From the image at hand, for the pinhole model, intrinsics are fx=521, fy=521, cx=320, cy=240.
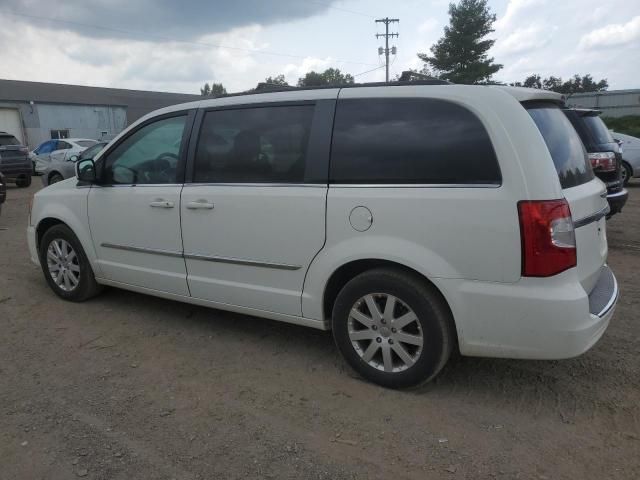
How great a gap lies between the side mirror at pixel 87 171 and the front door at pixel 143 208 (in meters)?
0.06

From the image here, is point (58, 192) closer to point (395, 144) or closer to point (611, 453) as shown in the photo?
point (395, 144)

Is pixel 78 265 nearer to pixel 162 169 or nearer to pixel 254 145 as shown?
pixel 162 169

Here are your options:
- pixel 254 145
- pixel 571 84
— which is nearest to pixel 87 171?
pixel 254 145

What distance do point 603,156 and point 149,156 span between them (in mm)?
5642

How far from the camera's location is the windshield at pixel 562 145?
2924 mm

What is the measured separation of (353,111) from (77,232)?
2.87 meters

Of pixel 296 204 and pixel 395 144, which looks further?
pixel 296 204

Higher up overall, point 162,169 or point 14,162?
point 162,169

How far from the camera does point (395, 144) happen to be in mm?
3072

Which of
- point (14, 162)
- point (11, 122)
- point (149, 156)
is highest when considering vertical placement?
point (11, 122)

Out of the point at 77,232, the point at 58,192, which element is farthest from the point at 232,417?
the point at 58,192

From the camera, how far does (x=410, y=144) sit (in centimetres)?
302

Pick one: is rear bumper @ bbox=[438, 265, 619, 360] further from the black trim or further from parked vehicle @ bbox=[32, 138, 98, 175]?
parked vehicle @ bbox=[32, 138, 98, 175]

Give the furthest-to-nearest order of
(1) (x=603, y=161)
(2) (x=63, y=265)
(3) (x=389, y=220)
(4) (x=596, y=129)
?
(4) (x=596, y=129) < (1) (x=603, y=161) < (2) (x=63, y=265) < (3) (x=389, y=220)
